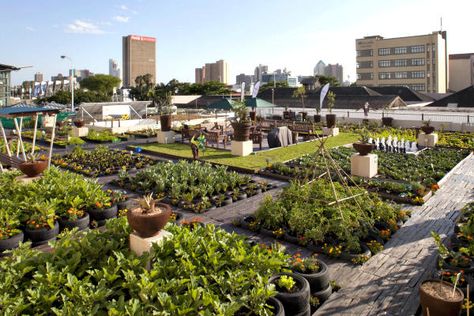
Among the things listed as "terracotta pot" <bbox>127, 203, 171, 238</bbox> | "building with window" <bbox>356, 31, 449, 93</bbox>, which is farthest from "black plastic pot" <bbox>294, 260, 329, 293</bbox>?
"building with window" <bbox>356, 31, 449, 93</bbox>

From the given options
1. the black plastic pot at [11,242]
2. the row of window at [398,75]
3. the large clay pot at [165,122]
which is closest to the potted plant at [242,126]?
the large clay pot at [165,122]

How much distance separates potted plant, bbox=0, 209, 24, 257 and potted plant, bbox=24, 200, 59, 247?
11.1 inches

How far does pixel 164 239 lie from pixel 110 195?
5194 mm

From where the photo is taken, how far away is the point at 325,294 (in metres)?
6.79

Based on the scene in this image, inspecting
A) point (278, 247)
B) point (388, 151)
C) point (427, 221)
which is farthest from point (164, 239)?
point (388, 151)

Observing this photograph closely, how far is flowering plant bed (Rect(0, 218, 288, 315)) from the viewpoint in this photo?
5.44m

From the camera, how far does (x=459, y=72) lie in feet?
373

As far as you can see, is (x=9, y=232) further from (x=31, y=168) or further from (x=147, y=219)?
(x=31, y=168)

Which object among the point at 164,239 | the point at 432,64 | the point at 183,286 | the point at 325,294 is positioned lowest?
the point at 325,294

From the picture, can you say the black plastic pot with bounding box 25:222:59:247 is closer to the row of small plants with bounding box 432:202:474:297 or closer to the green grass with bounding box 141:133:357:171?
the row of small plants with bounding box 432:202:474:297

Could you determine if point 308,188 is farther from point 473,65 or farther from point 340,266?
point 473,65

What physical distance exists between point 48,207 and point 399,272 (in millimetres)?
7788

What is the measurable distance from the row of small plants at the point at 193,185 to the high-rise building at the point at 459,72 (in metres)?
117

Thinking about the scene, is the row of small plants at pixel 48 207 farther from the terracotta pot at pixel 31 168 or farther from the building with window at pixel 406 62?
the building with window at pixel 406 62
